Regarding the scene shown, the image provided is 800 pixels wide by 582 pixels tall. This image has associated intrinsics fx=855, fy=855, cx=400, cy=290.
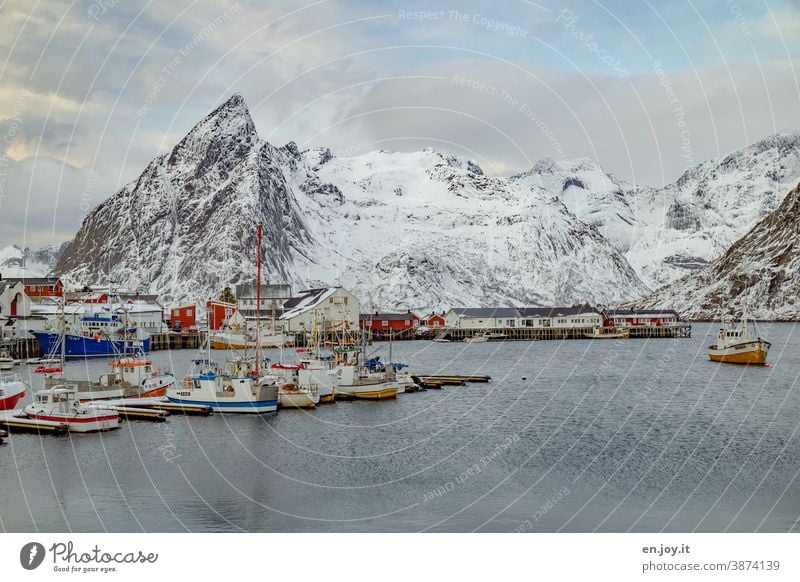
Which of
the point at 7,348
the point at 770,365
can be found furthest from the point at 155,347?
the point at 770,365

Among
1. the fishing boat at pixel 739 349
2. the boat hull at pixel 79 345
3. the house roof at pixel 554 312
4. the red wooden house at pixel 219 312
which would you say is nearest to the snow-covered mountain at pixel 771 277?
the house roof at pixel 554 312

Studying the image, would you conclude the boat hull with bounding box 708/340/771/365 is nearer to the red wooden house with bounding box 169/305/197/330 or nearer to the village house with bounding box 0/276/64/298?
the village house with bounding box 0/276/64/298

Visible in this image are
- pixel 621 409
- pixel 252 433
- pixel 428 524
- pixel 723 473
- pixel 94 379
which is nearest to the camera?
pixel 428 524

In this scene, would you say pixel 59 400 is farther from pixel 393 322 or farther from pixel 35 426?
pixel 393 322

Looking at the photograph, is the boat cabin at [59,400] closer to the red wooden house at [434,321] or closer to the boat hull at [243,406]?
the boat hull at [243,406]

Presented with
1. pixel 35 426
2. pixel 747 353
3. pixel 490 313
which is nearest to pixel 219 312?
A: pixel 490 313
